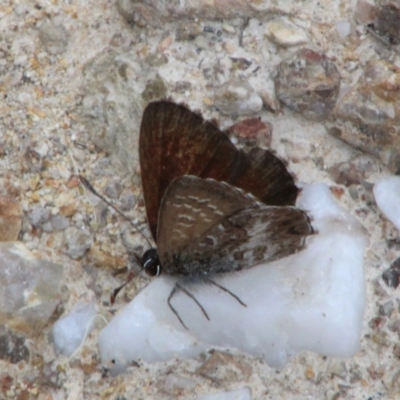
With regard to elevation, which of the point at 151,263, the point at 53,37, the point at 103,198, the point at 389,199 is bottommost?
the point at 151,263

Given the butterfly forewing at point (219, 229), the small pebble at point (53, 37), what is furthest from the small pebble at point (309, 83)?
the small pebble at point (53, 37)

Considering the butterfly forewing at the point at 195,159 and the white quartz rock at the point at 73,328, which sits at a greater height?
the butterfly forewing at the point at 195,159

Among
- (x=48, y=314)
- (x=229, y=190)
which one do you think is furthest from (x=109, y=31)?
(x=48, y=314)

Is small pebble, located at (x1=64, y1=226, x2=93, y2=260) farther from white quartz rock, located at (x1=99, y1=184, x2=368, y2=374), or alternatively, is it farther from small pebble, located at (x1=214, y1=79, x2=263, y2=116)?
small pebble, located at (x1=214, y1=79, x2=263, y2=116)

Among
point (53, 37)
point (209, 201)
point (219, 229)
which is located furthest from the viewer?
point (53, 37)

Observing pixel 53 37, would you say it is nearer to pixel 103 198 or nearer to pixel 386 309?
pixel 103 198

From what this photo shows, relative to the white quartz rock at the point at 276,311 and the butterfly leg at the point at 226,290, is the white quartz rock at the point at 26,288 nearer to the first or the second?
the white quartz rock at the point at 276,311

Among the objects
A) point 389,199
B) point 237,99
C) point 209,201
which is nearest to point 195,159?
point 209,201

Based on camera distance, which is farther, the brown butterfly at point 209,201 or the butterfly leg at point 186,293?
the butterfly leg at point 186,293
